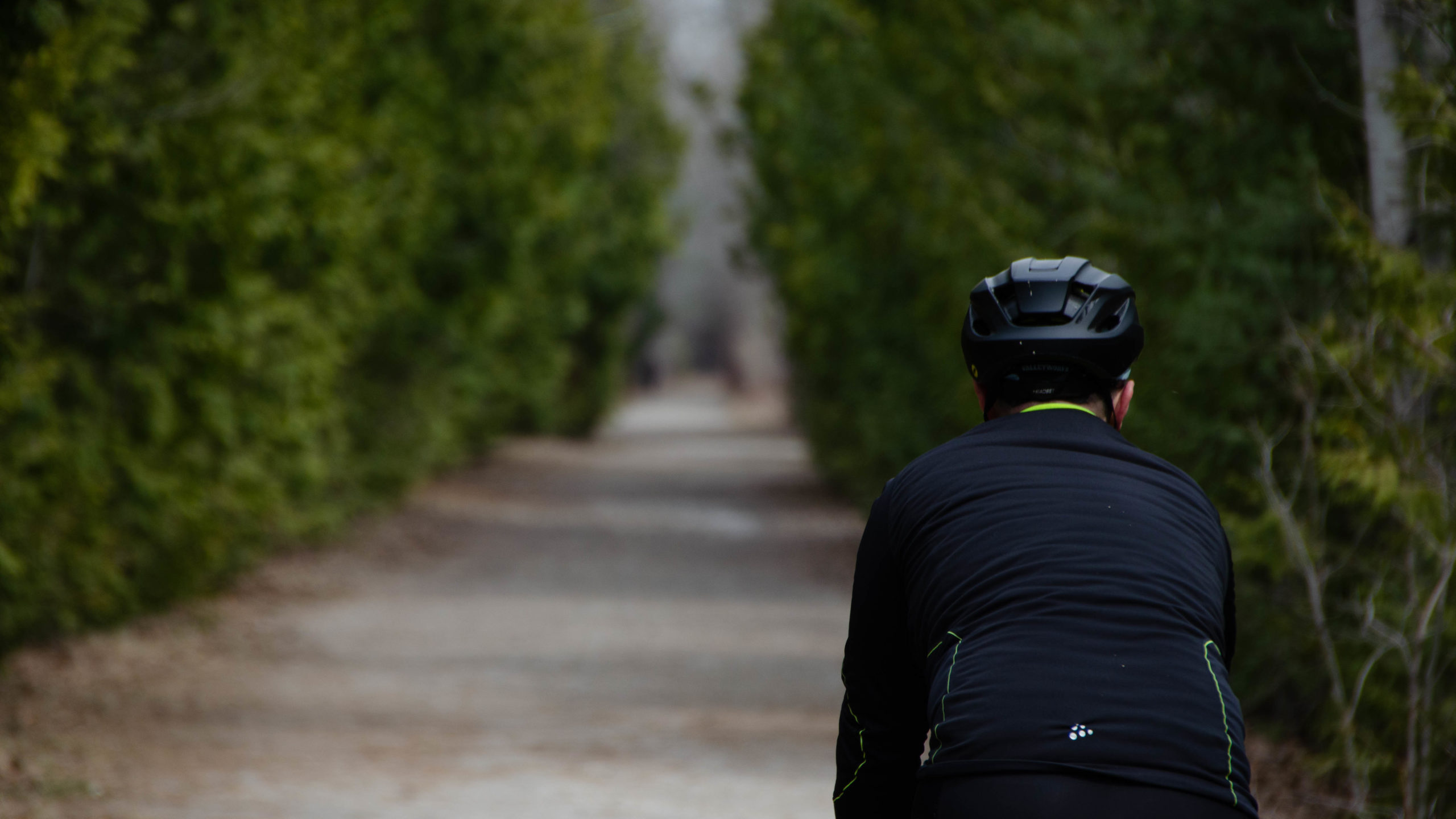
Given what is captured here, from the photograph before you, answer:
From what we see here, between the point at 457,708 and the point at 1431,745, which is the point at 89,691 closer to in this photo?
the point at 457,708

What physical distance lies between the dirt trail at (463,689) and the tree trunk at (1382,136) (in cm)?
337

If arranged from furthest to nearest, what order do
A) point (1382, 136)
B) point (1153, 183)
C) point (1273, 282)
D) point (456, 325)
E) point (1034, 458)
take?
point (456, 325) → point (1153, 183) → point (1273, 282) → point (1382, 136) → point (1034, 458)

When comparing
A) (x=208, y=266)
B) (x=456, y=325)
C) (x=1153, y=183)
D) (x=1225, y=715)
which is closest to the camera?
(x=1225, y=715)

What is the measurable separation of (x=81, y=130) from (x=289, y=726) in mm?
3288

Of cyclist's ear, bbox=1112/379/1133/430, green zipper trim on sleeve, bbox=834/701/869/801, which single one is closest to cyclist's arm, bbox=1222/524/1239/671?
cyclist's ear, bbox=1112/379/1133/430

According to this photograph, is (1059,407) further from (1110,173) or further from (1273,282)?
(1110,173)

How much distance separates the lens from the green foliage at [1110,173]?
7309mm

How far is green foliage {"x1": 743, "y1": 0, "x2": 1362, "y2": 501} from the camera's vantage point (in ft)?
24.0

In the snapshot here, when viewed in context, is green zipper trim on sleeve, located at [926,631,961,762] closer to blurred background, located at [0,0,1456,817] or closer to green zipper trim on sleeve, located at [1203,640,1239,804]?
green zipper trim on sleeve, located at [1203,640,1239,804]

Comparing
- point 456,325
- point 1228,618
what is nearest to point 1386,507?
point 1228,618

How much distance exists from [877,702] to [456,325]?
1672 cm

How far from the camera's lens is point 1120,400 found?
9.40ft

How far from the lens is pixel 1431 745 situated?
5.85 meters

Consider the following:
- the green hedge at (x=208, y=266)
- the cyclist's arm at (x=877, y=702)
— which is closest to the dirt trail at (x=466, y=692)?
the green hedge at (x=208, y=266)
